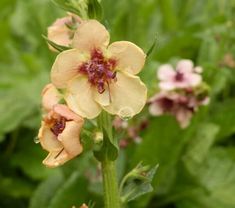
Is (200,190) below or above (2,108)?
below

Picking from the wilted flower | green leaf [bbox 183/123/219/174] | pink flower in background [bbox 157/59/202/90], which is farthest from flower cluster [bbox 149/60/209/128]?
the wilted flower

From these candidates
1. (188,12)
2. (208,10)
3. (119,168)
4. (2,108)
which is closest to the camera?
(119,168)

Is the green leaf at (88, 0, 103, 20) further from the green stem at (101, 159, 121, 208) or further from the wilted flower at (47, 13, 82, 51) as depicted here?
the green stem at (101, 159, 121, 208)

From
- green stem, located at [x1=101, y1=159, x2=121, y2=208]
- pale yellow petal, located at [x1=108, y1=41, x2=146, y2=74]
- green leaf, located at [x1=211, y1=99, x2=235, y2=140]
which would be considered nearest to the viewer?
pale yellow petal, located at [x1=108, y1=41, x2=146, y2=74]

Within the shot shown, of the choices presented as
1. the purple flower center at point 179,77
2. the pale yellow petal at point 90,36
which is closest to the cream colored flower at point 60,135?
the pale yellow petal at point 90,36

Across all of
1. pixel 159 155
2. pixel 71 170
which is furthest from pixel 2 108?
pixel 159 155

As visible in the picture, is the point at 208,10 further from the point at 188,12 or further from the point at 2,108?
the point at 2,108

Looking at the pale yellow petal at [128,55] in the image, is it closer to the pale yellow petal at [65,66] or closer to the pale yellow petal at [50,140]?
the pale yellow petal at [65,66]
